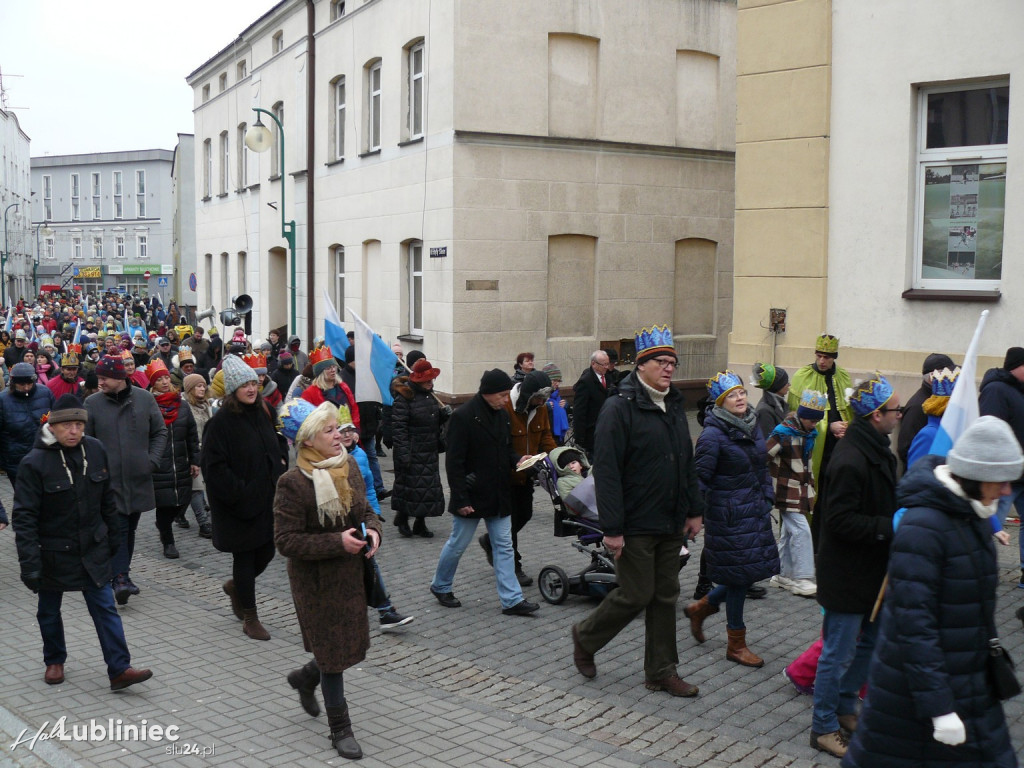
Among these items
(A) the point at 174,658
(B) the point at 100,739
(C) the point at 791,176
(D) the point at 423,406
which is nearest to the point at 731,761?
(B) the point at 100,739

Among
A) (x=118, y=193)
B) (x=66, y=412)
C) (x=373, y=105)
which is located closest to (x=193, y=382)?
(x=66, y=412)

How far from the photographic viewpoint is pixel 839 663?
553 centimetres

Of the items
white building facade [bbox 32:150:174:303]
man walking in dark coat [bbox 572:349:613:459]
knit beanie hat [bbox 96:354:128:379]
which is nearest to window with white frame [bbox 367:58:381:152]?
man walking in dark coat [bbox 572:349:613:459]

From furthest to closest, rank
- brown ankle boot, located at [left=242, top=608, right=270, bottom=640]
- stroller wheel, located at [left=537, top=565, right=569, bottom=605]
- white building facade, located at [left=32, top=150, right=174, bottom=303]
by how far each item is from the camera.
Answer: white building facade, located at [left=32, top=150, right=174, bottom=303]
stroller wheel, located at [left=537, top=565, right=569, bottom=605]
brown ankle boot, located at [left=242, top=608, right=270, bottom=640]

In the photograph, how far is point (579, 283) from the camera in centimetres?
1998

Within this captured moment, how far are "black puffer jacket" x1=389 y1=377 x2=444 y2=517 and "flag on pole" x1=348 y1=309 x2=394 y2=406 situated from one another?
0.50m

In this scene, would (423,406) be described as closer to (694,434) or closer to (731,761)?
(731,761)

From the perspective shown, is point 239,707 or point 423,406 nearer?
point 239,707

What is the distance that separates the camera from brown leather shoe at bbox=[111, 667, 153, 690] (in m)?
6.65

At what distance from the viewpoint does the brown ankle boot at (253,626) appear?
25.6ft

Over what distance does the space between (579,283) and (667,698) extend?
14.1 metres

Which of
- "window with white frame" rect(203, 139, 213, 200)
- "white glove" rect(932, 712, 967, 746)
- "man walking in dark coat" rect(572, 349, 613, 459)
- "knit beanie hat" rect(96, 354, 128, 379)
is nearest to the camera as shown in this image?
"white glove" rect(932, 712, 967, 746)

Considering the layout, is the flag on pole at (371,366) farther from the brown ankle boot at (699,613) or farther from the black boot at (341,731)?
the black boot at (341,731)

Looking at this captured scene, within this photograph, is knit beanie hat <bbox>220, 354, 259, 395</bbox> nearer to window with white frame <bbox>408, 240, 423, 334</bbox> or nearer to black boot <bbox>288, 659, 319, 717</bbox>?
black boot <bbox>288, 659, 319, 717</bbox>
